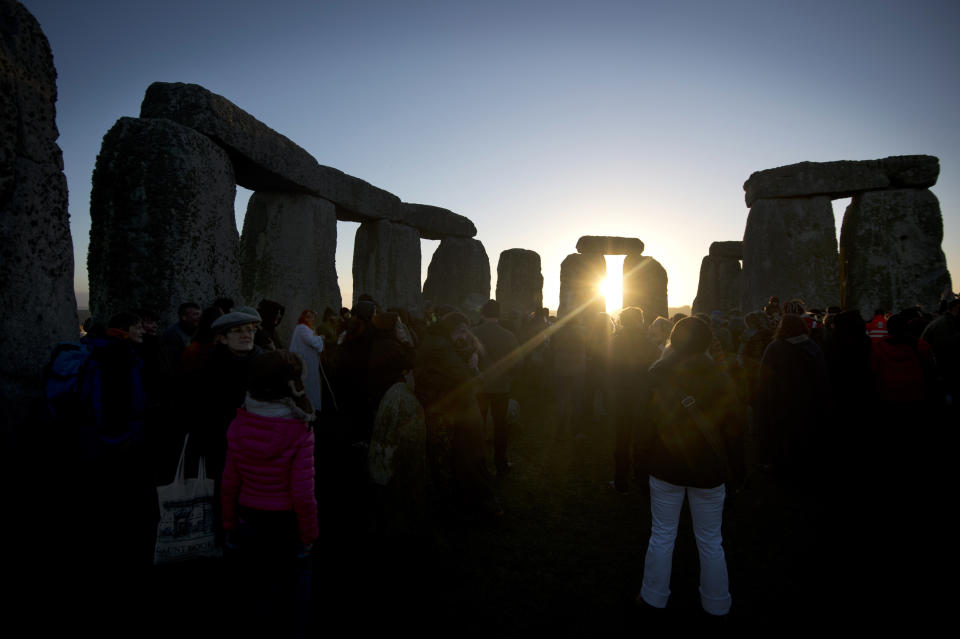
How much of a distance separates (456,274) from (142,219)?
970 cm

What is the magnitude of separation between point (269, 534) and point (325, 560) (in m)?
0.99

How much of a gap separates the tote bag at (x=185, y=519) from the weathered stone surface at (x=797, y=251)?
1031cm

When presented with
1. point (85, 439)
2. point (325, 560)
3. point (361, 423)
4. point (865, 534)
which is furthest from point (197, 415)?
point (865, 534)

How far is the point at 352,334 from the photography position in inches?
172

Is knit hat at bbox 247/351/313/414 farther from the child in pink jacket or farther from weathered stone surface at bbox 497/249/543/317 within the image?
weathered stone surface at bbox 497/249/543/317

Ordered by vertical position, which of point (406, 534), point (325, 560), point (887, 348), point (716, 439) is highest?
point (887, 348)

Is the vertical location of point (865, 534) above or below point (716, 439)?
below

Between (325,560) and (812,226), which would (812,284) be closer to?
(812,226)

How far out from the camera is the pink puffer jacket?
199cm

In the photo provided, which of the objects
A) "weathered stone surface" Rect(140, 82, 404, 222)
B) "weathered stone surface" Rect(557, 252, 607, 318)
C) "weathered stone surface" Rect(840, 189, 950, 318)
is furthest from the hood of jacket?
"weathered stone surface" Rect(557, 252, 607, 318)

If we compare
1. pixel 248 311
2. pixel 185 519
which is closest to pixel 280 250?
pixel 248 311

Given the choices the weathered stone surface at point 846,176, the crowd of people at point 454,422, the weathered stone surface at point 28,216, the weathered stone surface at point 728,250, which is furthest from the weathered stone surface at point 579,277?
the weathered stone surface at point 28,216

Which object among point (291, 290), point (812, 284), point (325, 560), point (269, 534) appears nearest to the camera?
point (269, 534)

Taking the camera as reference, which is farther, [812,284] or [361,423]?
[812,284]
